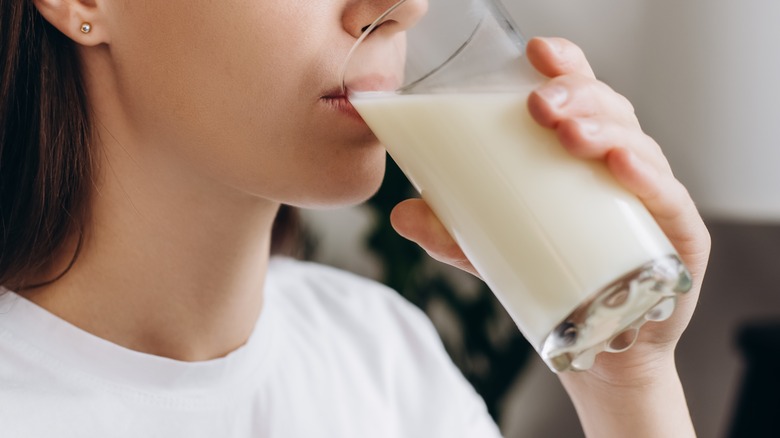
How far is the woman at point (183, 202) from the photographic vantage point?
842 mm

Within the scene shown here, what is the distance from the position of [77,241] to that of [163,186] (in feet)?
0.39

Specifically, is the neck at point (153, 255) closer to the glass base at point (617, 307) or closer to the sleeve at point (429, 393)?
the sleeve at point (429, 393)

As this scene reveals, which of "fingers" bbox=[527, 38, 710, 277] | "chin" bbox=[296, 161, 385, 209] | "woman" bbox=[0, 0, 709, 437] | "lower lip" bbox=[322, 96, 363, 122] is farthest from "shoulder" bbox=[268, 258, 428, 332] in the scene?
"fingers" bbox=[527, 38, 710, 277]

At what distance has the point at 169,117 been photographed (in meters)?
0.91

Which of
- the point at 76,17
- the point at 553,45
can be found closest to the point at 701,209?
the point at 553,45

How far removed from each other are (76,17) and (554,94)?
519 millimetres

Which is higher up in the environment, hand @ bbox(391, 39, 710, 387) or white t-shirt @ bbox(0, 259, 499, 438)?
hand @ bbox(391, 39, 710, 387)

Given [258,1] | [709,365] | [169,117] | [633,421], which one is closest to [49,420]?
[169,117]

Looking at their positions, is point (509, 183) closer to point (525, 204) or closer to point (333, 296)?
point (525, 204)

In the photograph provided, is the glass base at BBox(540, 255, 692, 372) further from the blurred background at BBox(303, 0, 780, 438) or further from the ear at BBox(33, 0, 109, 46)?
A: the blurred background at BBox(303, 0, 780, 438)

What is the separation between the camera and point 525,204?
27.0 inches

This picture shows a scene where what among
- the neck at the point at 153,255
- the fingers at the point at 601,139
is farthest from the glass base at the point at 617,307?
the neck at the point at 153,255

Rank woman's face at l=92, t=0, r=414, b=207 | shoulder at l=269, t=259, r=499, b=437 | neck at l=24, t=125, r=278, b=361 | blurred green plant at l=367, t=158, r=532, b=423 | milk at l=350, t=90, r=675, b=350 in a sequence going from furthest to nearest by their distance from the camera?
1. blurred green plant at l=367, t=158, r=532, b=423
2. shoulder at l=269, t=259, r=499, b=437
3. neck at l=24, t=125, r=278, b=361
4. woman's face at l=92, t=0, r=414, b=207
5. milk at l=350, t=90, r=675, b=350

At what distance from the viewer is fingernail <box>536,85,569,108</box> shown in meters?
0.69
